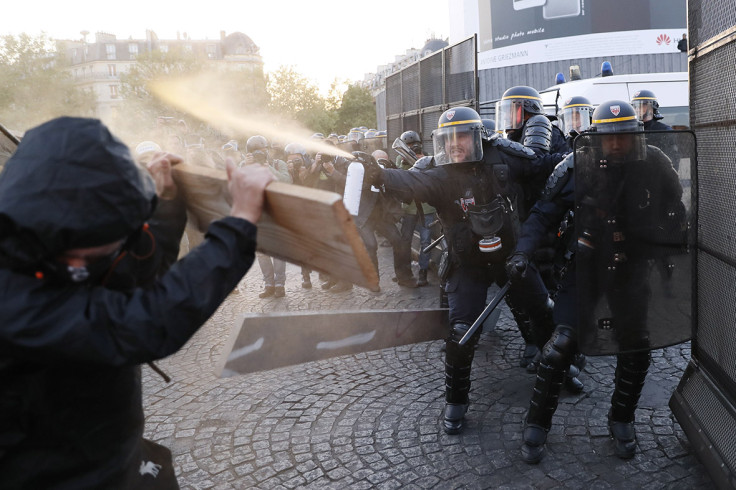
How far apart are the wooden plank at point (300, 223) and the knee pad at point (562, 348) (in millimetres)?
2145

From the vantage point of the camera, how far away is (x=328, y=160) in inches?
198

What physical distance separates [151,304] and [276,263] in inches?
262

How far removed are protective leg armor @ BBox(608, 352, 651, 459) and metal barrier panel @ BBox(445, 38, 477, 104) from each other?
531 centimetres

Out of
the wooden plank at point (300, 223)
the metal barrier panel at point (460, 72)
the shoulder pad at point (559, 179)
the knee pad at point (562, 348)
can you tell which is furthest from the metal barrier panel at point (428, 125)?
the wooden plank at point (300, 223)

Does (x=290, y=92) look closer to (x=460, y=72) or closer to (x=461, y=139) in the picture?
(x=460, y=72)

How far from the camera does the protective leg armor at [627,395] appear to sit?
3488 mm

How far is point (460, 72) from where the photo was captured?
9000 millimetres

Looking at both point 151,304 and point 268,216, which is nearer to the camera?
point 151,304

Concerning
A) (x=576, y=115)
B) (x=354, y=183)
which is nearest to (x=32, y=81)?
(x=576, y=115)

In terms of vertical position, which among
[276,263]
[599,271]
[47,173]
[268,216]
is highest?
[47,173]

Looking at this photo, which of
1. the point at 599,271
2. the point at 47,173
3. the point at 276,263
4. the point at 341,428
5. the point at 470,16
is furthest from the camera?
the point at 470,16

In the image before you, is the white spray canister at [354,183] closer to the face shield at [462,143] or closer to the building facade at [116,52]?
the face shield at [462,143]

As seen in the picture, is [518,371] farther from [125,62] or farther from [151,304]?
[125,62]

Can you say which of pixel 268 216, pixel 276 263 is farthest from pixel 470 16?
pixel 268 216
